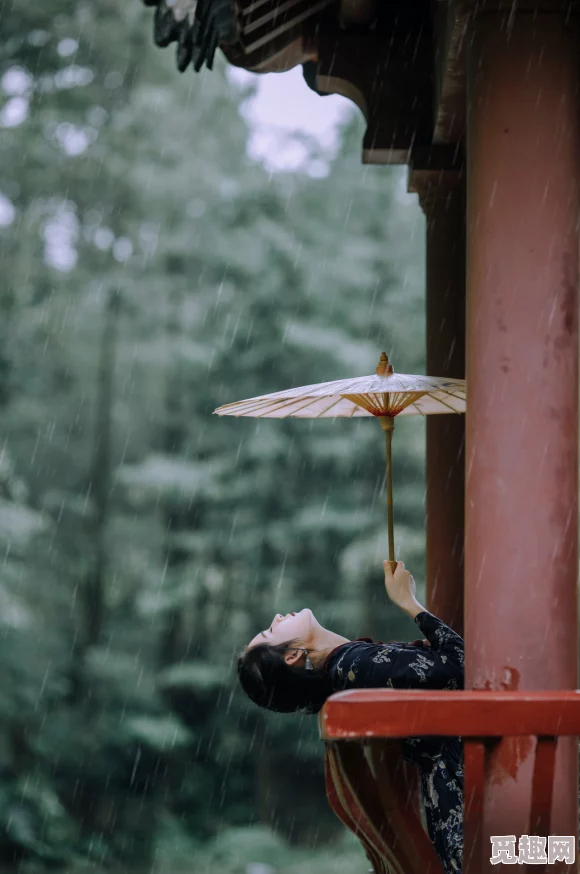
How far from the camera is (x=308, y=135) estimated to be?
12805 millimetres

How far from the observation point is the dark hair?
2.59 m

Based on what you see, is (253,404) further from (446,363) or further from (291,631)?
(446,363)

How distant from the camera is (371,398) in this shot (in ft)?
9.00

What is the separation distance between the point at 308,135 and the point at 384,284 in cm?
212

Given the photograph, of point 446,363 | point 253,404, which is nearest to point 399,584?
point 253,404

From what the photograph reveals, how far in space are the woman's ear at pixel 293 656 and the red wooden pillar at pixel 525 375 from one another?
0.77m

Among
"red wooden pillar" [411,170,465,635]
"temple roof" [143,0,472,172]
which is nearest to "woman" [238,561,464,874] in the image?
"red wooden pillar" [411,170,465,635]

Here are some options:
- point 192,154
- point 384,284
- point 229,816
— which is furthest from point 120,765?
point 192,154

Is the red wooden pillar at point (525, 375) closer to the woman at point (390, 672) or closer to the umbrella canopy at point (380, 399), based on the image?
the woman at point (390, 672)

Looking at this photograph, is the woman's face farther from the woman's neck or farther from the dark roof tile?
the dark roof tile

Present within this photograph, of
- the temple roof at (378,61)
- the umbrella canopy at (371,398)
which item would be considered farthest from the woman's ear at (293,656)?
the temple roof at (378,61)

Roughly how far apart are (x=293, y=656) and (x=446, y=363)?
118 cm

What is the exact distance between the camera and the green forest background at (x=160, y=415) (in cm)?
1213

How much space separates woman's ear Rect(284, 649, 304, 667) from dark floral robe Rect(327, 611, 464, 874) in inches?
6.5
